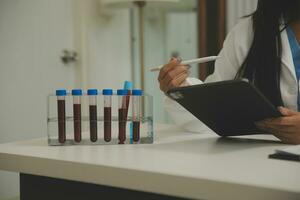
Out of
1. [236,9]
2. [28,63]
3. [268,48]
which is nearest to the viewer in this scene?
[268,48]

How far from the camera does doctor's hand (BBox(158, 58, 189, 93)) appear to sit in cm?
102

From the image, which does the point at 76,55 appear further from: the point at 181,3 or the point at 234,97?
the point at 234,97

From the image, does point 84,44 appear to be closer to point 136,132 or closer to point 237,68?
point 237,68

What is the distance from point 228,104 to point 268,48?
345mm

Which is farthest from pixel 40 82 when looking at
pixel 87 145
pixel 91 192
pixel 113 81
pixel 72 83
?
pixel 91 192

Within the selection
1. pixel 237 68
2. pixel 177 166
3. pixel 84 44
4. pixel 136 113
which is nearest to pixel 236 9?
pixel 84 44

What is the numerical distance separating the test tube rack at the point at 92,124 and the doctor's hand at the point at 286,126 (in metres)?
0.23

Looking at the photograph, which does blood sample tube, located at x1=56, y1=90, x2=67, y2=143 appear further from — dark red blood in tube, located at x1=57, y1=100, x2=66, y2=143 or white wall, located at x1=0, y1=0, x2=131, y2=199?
white wall, located at x1=0, y1=0, x2=131, y2=199

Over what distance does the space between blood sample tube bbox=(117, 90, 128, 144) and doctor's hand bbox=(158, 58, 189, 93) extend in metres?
0.13

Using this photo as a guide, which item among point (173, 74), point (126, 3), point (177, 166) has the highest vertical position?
point (126, 3)

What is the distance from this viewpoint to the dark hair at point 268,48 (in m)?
1.11

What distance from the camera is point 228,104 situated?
0.85 metres

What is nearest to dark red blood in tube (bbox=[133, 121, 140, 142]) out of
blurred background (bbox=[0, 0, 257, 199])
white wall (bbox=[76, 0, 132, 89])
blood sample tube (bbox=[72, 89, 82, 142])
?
blood sample tube (bbox=[72, 89, 82, 142])

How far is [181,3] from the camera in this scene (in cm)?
294
